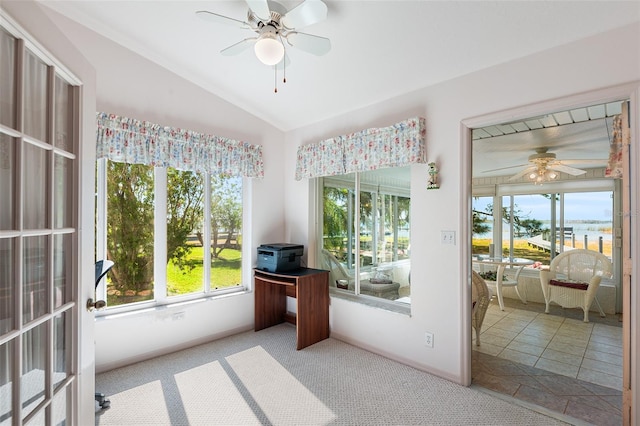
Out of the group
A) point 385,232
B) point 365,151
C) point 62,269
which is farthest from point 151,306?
point 365,151

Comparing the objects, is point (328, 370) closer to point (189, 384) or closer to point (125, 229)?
point (189, 384)

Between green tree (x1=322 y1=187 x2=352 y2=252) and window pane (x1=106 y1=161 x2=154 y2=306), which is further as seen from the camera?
green tree (x1=322 y1=187 x2=352 y2=252)

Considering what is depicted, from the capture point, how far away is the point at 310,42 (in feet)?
6.51

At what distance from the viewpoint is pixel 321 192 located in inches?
151

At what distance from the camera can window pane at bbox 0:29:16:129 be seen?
3.09 ft

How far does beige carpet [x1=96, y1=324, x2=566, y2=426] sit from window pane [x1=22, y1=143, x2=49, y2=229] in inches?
63.4

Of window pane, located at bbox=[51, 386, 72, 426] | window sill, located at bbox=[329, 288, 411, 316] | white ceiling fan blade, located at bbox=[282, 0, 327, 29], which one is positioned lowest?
window sill, located at bbox=[329, 288, 411, 316]

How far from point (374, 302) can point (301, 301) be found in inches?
29.8

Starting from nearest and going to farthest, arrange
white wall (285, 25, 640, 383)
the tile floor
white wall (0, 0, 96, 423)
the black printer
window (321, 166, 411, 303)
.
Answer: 1. white wall (0, 0, 96, 423)
2. white wall (285, 25, 640, 383)
3. the tile floor
4. window (321, 166, 411, 303)
5. the black printer

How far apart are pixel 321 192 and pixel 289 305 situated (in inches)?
59.0

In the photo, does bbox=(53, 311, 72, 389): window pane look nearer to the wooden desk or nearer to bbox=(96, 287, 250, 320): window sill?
bbox=(96, 287, 250, 320): window sill

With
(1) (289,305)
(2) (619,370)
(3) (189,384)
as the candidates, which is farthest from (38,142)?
(2) (619,370)

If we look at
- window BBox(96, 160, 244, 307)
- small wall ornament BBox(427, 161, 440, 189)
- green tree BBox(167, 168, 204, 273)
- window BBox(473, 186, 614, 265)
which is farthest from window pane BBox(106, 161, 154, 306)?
window BBox(473, 186, 614, 265)

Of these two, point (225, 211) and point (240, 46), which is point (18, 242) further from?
point (225, 211)
